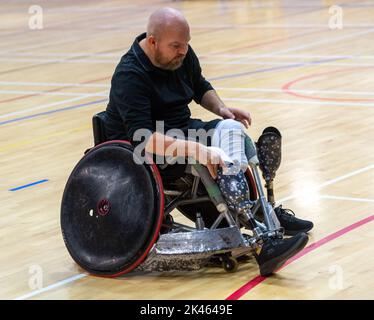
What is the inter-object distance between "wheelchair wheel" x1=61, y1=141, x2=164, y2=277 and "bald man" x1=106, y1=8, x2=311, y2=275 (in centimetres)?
15

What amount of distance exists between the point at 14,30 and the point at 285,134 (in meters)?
10.8

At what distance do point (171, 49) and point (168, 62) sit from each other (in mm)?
98

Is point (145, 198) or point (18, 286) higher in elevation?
point (145, 198)

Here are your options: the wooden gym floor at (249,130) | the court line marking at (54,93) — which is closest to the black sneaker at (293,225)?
the wooden gym floor at (249,130)

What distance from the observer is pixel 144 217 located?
4648 mm

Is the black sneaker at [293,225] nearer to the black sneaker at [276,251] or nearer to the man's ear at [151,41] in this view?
the black sneaker at [276,251]

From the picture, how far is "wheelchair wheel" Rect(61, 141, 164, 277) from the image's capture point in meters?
4.65

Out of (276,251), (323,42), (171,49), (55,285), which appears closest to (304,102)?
(323,42)

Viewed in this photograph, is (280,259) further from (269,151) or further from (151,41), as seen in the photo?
(151,41)

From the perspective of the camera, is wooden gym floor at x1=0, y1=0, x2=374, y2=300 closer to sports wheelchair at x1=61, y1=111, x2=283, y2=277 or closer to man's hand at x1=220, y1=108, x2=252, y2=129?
sports wheelchair at x1=61, y1=111, x2=283, y2=277

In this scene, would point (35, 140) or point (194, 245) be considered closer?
point (194, 245)
